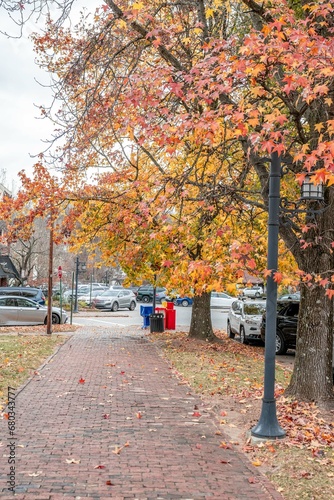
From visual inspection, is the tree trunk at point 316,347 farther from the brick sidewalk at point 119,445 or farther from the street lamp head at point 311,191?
the street lamp head at point 311,191

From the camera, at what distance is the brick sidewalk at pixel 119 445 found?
17.5 ft

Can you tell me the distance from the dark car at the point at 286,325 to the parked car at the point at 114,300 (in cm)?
2496

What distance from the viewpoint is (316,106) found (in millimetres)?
8836

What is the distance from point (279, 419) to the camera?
7.95m

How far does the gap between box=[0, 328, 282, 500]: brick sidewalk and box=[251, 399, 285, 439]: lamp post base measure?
563 millimetres

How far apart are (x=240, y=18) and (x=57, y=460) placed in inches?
447

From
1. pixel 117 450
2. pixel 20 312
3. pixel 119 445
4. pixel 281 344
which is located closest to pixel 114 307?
pixel 20 312

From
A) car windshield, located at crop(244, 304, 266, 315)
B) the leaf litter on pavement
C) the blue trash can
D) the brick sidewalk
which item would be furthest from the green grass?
the blue trash can

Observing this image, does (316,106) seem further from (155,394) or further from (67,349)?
(67,349)

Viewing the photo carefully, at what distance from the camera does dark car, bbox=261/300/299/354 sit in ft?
54.6

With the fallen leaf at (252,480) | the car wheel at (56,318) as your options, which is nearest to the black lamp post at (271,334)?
the fallen leaf at (252,480)

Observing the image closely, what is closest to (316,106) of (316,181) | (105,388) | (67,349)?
(316,181)

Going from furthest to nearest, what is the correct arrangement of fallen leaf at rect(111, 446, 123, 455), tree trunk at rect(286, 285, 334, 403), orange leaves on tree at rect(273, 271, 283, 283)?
tree trunk at rect(286, 285, 334, 403), orange leaves on tree at rect(273, 271, 283, 283), fallen leaf at rect(111, 446, 123, 455)

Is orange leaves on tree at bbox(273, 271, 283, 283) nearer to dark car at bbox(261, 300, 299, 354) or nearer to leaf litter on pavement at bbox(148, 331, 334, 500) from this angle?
leaf litter on pavement at bbox(148, 331, 334, 500)
